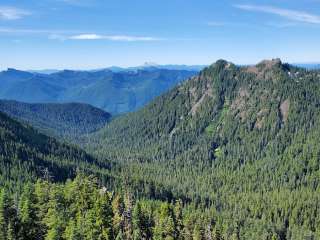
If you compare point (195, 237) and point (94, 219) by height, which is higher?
point (94, 219)

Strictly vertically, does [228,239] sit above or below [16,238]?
below

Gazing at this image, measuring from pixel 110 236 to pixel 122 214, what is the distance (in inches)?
407

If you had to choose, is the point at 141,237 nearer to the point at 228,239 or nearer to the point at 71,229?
the point at 71,229

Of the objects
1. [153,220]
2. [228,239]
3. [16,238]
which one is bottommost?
[228,239]

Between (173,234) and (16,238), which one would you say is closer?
(16,238)

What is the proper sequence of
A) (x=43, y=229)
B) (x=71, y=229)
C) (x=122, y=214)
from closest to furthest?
(x=71, y=229) → (x=43, y=229) → (x=122, y=214)

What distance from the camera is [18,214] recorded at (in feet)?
360

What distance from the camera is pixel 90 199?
12475 centimetres

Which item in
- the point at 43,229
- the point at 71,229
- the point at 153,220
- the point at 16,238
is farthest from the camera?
the point at 153,220

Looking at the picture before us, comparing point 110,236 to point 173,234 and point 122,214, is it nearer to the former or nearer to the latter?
point 122,214

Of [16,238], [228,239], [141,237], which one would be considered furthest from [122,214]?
[228,239]

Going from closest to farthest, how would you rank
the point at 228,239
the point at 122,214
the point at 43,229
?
the point at 43,229, the point at 122,214, the point at 228,239

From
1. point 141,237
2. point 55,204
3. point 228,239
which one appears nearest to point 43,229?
point 55,204

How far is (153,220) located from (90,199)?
2706cm
